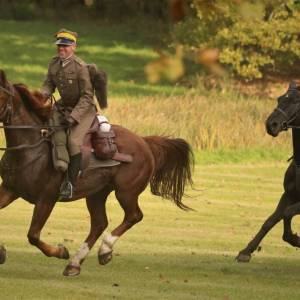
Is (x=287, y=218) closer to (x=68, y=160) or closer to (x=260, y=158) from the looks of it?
(x=68, y=160)

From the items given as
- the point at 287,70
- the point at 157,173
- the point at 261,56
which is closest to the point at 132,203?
the point at 157,173

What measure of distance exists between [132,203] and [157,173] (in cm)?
94

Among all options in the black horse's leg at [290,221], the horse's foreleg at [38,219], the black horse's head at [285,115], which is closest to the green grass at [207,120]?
the black horse's leg at [290,221]

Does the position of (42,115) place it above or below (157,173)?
above

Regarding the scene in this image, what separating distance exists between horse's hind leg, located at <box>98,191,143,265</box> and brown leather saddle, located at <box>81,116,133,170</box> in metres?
0.52

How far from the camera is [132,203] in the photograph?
13797 mm

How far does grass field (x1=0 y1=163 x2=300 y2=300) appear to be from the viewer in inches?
480

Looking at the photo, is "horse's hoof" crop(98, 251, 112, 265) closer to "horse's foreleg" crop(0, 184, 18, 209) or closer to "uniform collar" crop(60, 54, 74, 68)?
"horse's foreleg" crop(0, 184, 18, 209)

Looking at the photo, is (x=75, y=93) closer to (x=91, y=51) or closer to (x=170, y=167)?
(x=170, y=167)

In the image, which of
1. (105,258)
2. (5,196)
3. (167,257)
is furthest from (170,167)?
(5,196)

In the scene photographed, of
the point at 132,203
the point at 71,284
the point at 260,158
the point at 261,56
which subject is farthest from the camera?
the point at 261,56

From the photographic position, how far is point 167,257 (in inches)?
604

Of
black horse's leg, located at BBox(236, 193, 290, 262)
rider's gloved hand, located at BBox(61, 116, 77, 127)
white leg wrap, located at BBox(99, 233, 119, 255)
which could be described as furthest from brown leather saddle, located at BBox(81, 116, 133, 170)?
black horse's leg, located at BBox(236, 193, 290, 262)

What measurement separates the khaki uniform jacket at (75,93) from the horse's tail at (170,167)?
54.4 inches
